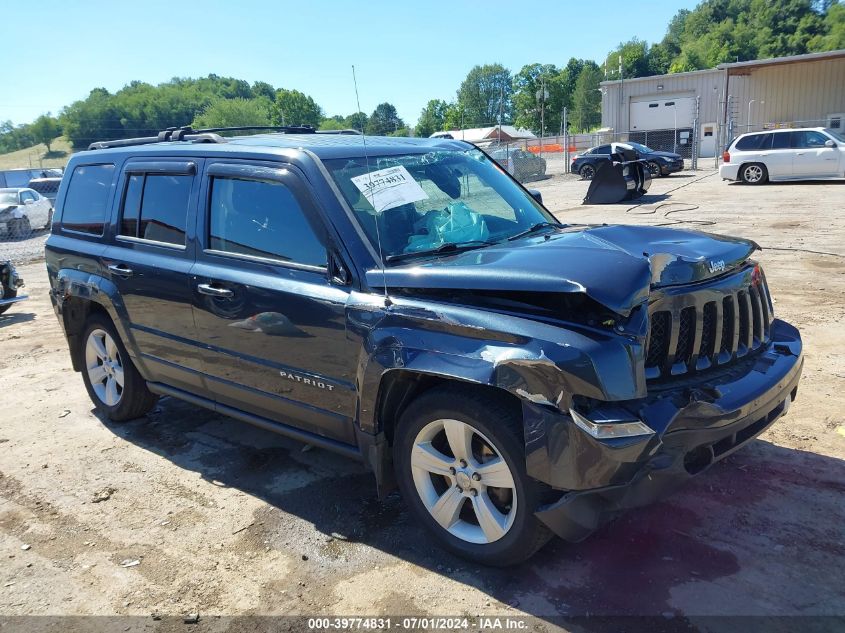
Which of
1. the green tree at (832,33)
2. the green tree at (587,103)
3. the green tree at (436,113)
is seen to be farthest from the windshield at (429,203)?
the green tree at (436,113)

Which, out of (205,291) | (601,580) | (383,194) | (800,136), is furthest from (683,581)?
(800,136)

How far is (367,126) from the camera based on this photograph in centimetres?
503

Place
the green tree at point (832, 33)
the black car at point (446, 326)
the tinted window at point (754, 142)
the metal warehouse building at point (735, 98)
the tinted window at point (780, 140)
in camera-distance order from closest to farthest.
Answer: the black car at point (446, 326), the tinted window at point (780, 140), the tinted window at point (754, 142), the metal warehouse building at point (735, 98), the green tree at point (832, 33)

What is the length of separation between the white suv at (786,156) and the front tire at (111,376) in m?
20.8

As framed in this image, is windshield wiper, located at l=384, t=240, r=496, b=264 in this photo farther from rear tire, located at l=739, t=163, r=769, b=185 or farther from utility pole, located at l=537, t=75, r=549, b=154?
utility pole, located at l=537, t=75, r=549, b=154

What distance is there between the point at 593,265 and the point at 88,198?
4.05m

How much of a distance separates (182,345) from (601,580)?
9.35 ft

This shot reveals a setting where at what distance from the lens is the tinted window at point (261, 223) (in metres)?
3.59

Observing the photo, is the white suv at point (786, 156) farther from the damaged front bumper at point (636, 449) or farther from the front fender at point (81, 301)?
the front fender at point (81, 301)

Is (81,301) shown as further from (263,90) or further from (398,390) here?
(263,90)

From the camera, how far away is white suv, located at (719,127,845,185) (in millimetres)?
20000

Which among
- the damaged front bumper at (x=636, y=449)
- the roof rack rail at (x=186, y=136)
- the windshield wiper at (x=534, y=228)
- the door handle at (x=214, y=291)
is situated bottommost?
the damaged front bumper at (x=636, y=449)

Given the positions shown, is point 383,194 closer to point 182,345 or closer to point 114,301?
point 182,345

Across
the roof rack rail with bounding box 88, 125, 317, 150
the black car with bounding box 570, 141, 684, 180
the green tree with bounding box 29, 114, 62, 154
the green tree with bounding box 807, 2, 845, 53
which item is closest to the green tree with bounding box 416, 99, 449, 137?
the green tree with bounding box 807, 2, 845, 53
